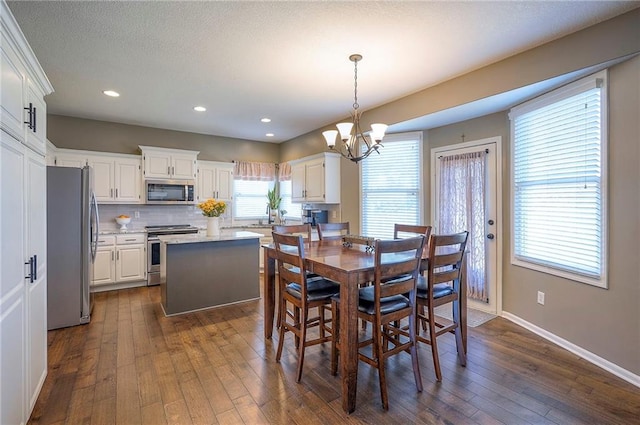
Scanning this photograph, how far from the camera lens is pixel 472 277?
3.99 m

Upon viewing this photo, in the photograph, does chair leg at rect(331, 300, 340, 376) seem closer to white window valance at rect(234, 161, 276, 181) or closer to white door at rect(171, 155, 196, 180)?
white door at rect(171, 155, 196, 180)

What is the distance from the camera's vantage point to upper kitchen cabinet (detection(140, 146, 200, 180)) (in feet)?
16.8

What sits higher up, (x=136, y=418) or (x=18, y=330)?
(x=18, y=330)

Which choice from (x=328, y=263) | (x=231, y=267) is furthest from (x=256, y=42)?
(x=231, y=267)

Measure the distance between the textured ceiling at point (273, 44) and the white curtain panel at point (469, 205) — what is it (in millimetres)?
1141

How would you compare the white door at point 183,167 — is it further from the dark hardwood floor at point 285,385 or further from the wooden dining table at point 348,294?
the wooden dining table at point 348,294

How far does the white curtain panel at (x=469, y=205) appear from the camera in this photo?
3.86m

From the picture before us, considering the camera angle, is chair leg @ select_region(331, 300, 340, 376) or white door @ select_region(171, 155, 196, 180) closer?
chair leg @ select_region(331, 300, 340, 376)

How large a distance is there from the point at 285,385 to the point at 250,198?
4.80m

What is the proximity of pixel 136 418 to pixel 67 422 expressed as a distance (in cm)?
41

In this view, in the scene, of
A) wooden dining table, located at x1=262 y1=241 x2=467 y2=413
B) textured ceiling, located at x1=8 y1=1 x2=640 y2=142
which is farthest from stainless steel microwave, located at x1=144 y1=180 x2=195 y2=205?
wooden dining table, located at x1=262 y1=241 x2=467 y2=413

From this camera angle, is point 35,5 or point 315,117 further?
point 315,117

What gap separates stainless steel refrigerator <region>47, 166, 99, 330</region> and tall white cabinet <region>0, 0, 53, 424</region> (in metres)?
1.30

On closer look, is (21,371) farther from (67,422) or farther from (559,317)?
(559,317)
